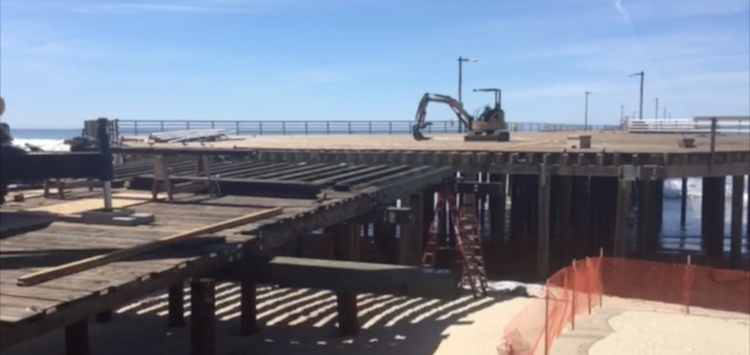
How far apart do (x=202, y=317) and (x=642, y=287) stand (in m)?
11.0

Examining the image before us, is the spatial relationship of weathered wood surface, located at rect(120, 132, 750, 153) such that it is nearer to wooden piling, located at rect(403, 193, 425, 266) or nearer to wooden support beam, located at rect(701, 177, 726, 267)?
wooden support beam, located at rect(701, 177, 726, 267)

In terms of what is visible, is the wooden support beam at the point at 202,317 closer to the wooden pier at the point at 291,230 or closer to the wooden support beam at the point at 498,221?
the wooden pier at the point at 291,230

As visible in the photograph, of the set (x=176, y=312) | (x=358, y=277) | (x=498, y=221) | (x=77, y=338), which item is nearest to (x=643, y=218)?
(x=498, y=221)

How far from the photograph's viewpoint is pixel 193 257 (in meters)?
8.62

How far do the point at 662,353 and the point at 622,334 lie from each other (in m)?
1.19

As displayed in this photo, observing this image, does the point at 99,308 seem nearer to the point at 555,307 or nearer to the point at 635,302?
the point at 555,307

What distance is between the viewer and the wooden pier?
7.92 m

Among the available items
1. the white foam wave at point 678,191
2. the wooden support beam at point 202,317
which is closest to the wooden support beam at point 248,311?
the wooden support beam at point 202,317

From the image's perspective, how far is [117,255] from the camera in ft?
27.5

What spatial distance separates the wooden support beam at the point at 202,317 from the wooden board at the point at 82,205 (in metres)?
2.82

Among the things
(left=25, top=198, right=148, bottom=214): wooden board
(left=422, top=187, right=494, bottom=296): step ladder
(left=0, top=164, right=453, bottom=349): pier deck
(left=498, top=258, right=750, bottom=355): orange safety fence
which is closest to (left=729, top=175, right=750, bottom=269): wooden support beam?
(left=498, top=258, right=750, bottom=355): orange safety fence

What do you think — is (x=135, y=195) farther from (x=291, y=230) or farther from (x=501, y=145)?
(x=501, y=145)

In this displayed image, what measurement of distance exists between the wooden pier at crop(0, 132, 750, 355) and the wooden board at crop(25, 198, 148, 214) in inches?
5.7

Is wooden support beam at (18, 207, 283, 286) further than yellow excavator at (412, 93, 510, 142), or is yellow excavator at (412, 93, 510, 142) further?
yellow excavator at (412, 93, 510, 142)
